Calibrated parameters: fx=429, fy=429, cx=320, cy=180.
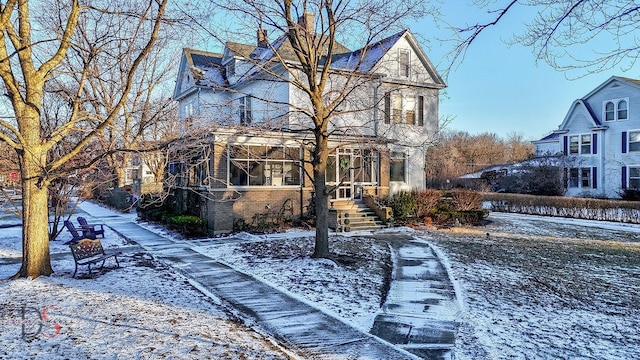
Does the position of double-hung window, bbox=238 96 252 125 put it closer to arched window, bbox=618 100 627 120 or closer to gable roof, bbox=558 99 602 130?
gable roof, bbox=558 99 602 130

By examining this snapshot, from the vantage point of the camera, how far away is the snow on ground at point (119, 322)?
5.04 metres

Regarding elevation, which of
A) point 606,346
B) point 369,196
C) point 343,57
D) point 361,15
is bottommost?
point 606,346

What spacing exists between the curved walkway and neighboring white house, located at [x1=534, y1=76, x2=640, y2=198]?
24399 mm

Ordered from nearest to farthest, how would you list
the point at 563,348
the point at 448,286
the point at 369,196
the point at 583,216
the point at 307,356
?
1. the point at 307,356
2. the point at 563,348
3. the point at 448,286
4. the point at 369,196
5. the point at 583,216

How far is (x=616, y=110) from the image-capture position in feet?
95.3

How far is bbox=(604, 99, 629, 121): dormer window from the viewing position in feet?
93.6

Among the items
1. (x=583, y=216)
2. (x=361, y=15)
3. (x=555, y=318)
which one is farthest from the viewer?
(x=583, y=216)

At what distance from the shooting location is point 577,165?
101 ft

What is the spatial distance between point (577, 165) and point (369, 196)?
66.2 ft

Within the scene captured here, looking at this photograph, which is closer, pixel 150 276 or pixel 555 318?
pixel 555 318

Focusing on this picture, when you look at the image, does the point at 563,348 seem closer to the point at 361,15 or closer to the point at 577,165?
the point at 361,15

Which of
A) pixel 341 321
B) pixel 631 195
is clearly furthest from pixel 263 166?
pixel 631 195

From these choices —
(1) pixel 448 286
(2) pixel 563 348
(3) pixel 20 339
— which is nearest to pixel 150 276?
(3) pixel 20 339

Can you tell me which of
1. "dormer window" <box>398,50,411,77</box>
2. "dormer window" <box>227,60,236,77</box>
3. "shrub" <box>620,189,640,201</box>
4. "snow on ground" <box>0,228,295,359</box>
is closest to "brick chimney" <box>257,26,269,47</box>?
"snow on ground" <box>0,228,295,359</box>
